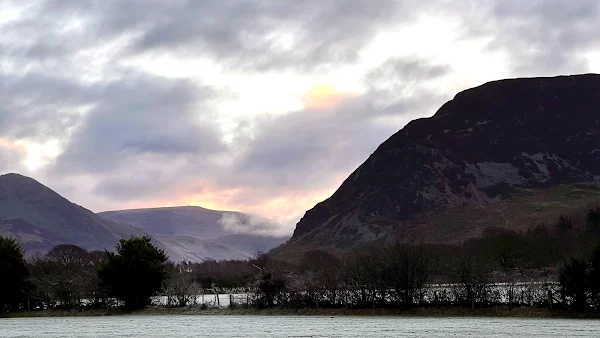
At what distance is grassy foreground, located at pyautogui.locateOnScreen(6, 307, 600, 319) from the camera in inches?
2753

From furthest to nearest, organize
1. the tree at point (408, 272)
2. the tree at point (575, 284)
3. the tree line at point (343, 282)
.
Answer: the tree at point (408, 272), the tree line at point (343, 282), the tree at point (575, 284)

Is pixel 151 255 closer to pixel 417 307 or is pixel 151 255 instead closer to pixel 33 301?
pixel 33 301

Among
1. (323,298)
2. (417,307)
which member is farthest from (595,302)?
(323,298)

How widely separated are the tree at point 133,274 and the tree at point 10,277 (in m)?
15.9

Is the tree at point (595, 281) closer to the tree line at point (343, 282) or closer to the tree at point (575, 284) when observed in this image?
the tree line at point (343, 282)

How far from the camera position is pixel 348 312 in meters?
83.3

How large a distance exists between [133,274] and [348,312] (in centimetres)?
3513

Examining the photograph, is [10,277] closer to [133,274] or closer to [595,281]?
[133,274]

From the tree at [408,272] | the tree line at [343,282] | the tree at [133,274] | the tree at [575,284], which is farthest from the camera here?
the tree at [133,274]

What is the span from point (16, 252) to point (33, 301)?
30.0 feet

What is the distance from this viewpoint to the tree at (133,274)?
99.6 metres

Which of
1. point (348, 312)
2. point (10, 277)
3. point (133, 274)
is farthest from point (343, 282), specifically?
point (10, 277)

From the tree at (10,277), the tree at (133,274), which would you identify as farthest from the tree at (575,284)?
the tree at (10,277)

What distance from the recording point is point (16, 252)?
11062cm
